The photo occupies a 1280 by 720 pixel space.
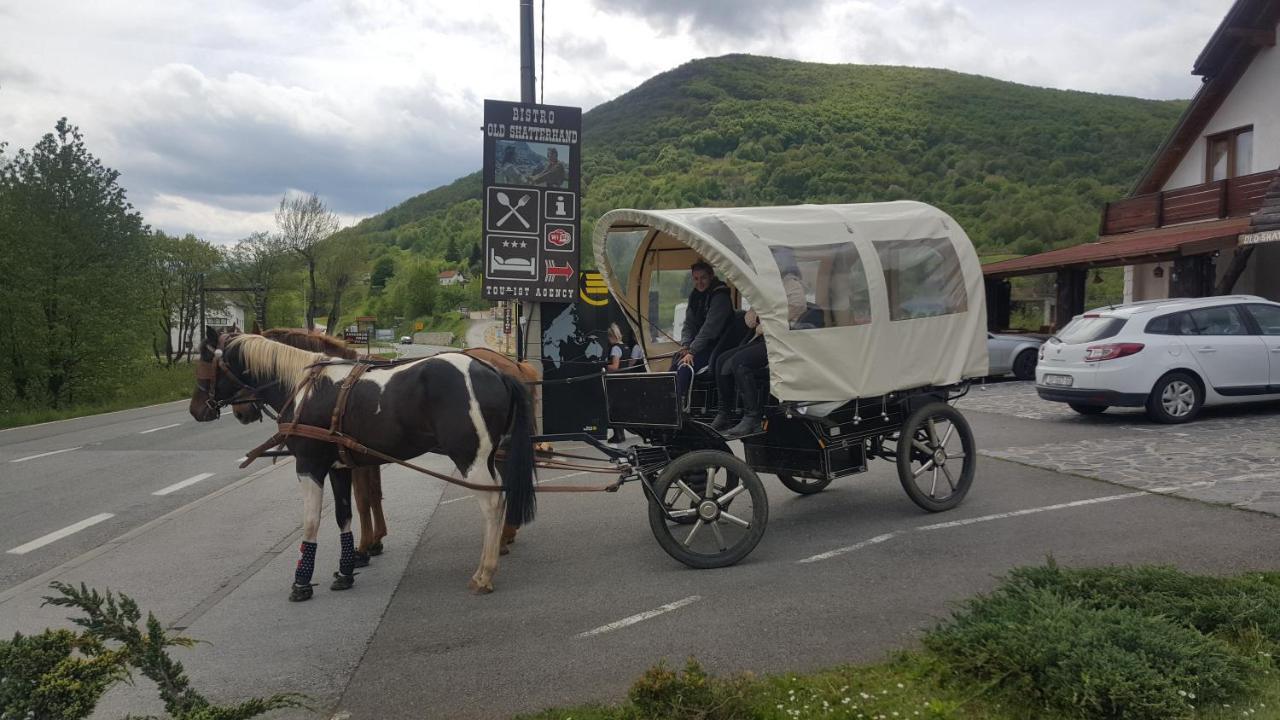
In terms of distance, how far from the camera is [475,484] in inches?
224

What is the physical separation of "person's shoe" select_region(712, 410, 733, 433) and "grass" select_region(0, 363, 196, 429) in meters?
13.9

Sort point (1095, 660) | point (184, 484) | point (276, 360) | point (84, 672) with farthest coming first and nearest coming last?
point (184, 484)
point (276, 360)
point (1095, 660)
point (84, 672)

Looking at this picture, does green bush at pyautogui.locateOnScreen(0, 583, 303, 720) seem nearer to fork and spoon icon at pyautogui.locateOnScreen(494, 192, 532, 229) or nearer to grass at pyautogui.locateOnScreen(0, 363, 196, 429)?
fork and spoon icon at pyautogui.locateOnScreen(494, 192, 532, 229)

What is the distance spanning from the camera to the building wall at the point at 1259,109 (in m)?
19.7

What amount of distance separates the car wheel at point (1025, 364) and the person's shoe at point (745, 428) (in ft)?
53.0

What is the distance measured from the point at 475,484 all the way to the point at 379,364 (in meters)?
1.21

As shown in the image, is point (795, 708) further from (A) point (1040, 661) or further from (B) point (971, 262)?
(B) point (971, 262)

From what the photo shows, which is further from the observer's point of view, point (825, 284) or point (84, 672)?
point (825, 284)

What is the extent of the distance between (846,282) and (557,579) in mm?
3076

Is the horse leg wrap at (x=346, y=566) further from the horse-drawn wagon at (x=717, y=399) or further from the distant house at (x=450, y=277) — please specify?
the distant house at (x=450, y=277)

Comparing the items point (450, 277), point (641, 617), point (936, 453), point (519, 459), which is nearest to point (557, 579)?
point (519, 459)

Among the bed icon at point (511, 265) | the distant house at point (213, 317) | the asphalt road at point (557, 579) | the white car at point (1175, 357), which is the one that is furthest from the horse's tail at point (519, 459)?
the distant house at point (213, 317)

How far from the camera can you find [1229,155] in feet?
70.2

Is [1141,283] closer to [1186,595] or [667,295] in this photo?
[667,295]
